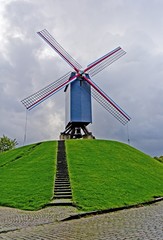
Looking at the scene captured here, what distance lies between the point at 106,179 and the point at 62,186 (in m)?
4.03

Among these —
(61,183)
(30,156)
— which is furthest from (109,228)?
(30,156)

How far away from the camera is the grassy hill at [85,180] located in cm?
1576

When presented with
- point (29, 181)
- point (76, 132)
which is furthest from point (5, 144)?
point (29, 181)

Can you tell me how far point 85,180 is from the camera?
65.1ft

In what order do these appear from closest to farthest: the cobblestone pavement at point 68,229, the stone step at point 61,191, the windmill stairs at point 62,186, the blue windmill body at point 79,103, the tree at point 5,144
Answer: the cobblestone pavement at point 68,229 → the windmill stairs at point 62,186 → the stone step at point 61,191 → the blue windmill body at point 79,103 → the tree at point 5,144

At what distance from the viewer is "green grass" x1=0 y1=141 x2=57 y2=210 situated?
1562cm

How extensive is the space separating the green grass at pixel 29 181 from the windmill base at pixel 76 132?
10.9 metres

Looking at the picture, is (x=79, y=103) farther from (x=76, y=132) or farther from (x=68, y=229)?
(x=68, y=229)

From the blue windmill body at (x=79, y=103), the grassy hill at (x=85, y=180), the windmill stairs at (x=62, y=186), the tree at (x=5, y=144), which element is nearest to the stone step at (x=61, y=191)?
the windmill stairs at (x=62, y=186)

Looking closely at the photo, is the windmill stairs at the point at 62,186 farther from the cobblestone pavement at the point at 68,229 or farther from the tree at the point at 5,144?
the tree at the point at 5,144

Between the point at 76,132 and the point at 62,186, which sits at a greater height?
the point at 76,132

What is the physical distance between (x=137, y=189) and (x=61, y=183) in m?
5.71

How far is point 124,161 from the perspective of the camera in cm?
2861

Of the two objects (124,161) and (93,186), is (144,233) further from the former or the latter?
(124,161)
